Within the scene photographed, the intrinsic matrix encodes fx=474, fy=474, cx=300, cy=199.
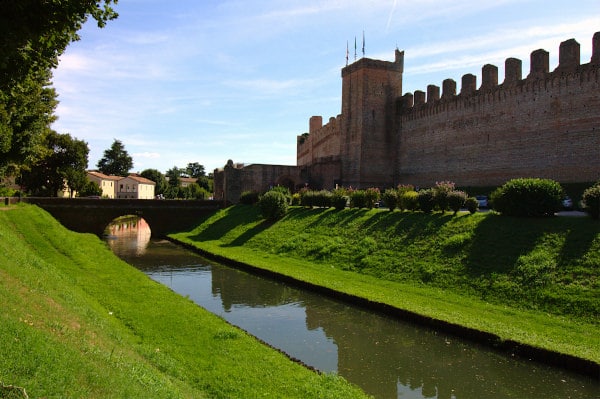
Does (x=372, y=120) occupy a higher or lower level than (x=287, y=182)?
higher

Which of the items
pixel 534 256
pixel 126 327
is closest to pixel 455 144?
pixel 534 256

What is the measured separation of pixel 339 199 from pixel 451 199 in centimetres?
911

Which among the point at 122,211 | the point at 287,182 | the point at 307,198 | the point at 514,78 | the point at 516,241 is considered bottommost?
the point at 122,211

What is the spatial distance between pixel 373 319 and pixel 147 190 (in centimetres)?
9311

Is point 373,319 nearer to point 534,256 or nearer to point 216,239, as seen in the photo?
point 534,256

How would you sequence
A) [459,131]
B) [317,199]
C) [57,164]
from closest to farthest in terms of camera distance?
1. [317,199]
2. [459,131]
3. [57,164]

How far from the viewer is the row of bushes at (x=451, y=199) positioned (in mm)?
17375

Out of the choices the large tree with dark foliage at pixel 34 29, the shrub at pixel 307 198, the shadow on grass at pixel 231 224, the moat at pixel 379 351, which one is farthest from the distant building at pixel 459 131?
the large tree with dark foliage at pixel 34 29

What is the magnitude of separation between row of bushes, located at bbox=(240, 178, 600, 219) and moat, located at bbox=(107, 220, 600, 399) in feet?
26.6

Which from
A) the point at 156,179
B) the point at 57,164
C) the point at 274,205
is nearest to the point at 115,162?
the point at 156,179

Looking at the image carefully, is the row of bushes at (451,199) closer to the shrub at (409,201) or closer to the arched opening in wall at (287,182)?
the shrub at (409,201)

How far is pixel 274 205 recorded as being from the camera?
32.2 meters

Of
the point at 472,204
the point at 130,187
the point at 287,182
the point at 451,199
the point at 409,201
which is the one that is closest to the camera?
the point at 472,204

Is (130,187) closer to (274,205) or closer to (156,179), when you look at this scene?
(156,179)
